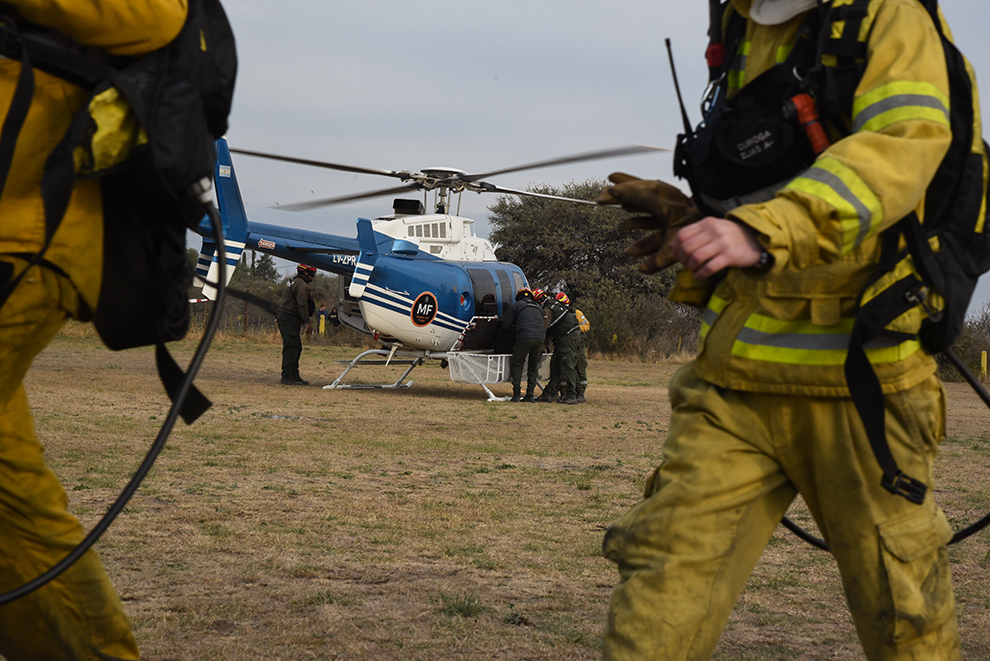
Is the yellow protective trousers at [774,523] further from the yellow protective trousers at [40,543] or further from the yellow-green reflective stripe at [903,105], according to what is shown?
the yellow protective trousers at [40,543]

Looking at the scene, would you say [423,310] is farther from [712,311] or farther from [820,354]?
[820,354]

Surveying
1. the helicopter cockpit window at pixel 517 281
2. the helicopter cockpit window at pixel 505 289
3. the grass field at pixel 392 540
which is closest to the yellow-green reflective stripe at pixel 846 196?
the grass field at pixel 392 540

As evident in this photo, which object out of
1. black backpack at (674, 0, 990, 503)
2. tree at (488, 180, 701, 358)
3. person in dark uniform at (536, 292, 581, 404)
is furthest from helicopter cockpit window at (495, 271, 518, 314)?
tree at (488, 180, 701, 358)

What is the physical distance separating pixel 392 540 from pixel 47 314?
2.84 meters

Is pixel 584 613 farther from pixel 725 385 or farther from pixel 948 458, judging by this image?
pixel 948 458

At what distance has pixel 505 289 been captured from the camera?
51.3 feet

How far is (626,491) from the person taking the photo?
627 cm

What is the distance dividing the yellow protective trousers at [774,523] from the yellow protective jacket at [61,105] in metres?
1.30

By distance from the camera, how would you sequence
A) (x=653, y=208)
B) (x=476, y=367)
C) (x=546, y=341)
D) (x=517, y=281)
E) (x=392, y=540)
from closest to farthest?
(x=653, y=208)
(x=392, y=540)
(x=476, y=367)
(x=546, y=341)
(x=517, y=281)

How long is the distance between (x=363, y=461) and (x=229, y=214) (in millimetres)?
9038

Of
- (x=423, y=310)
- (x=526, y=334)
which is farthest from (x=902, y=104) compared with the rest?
(x=423, y=310)

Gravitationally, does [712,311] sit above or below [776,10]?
below

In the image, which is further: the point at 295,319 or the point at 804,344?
the point at 295,319

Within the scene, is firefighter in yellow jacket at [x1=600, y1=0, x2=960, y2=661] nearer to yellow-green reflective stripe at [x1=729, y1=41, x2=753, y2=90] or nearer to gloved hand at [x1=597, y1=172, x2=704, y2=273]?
yellow-green reflective stripe at [x1=729, y1=41, x2=753, y2=90]
